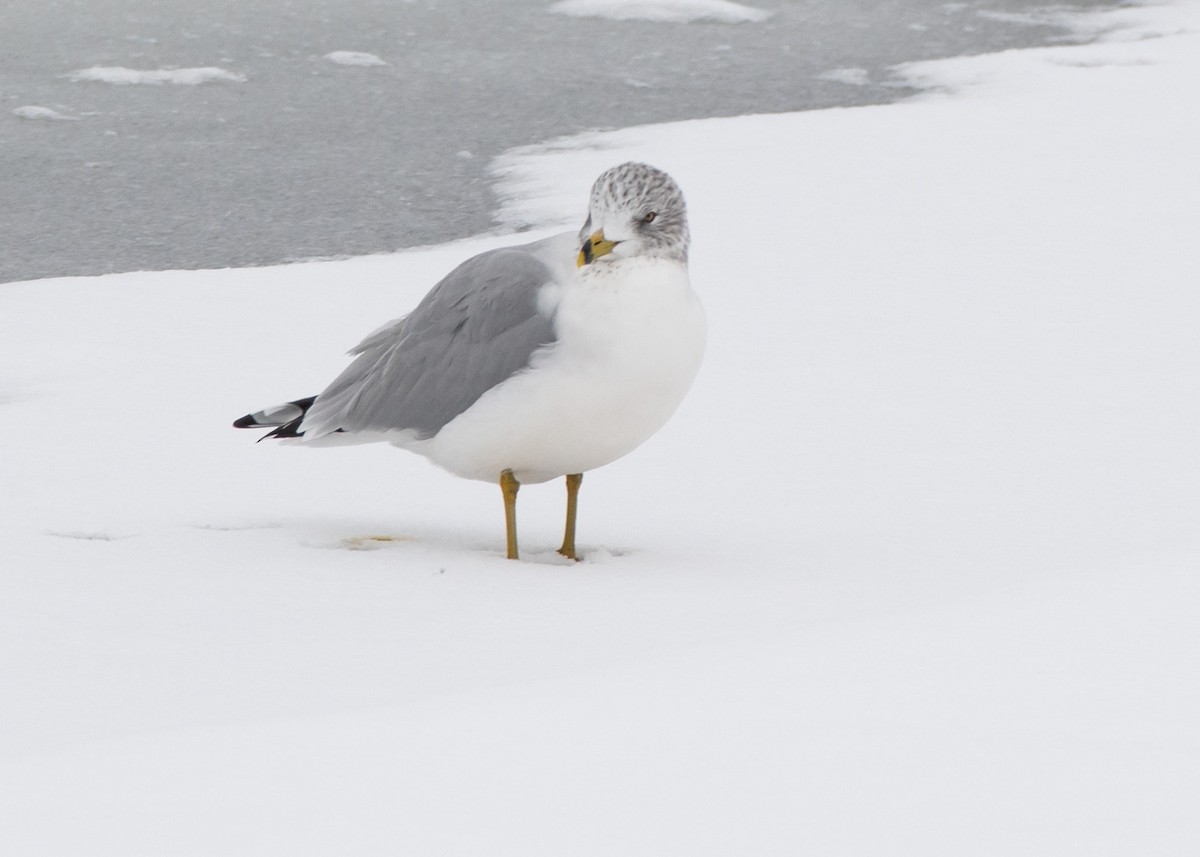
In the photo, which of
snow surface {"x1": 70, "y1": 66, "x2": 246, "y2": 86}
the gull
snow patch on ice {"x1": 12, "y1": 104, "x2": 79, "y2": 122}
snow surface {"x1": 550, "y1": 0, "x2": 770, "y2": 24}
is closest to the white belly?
the gull

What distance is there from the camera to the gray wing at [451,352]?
337 cm

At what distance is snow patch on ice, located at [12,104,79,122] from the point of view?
321 inches

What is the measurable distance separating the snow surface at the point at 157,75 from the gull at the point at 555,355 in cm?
574

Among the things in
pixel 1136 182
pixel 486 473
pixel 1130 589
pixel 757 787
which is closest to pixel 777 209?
pixel 1136 182

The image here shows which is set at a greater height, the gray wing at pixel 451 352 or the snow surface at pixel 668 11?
the snow surface at pixel 668 11

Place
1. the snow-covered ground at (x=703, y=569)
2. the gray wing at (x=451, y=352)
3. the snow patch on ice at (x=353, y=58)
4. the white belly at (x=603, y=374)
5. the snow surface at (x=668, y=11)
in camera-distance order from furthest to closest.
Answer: the snow surface at (x=668, y=11), the snow patch on ice at (x=353, y=58), the gray wing at (x=451, y=352), the white belly at (x=603, y=374), the snow-covered ground at (x=703, y=569)

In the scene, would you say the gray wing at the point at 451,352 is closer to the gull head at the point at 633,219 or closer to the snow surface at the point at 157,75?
the gull head at the point at 633,219

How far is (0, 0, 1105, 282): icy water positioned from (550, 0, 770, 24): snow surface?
145 mm

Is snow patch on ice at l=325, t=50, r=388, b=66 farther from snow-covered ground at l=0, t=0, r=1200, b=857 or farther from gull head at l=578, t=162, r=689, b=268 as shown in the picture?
gull head at l=578, t=162, r=689, b=268

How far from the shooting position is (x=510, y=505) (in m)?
3.42

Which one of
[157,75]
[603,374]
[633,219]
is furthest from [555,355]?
[157,75]

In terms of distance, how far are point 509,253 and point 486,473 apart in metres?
0.45

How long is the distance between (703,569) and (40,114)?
19.7 feet

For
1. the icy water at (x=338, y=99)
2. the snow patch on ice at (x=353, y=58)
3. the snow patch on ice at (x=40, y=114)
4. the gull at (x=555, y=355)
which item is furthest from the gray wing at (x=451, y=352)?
the snow patch on ice at (x=353, y=58)
